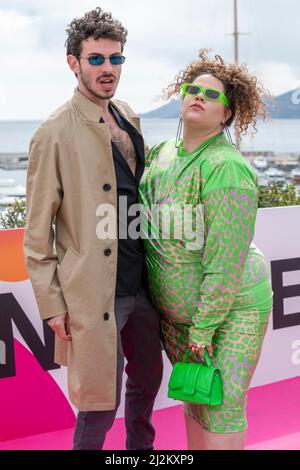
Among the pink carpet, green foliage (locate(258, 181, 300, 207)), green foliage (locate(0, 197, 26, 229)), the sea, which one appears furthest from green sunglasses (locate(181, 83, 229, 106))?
the sea

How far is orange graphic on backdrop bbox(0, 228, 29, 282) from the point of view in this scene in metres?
3.22

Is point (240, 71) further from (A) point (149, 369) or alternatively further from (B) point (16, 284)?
(B) point (16, 284)

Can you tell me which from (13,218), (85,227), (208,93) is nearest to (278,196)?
(13,218)

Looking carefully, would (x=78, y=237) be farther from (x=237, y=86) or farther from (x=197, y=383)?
(x=237, y=86)

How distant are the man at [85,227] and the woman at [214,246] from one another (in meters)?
0.16

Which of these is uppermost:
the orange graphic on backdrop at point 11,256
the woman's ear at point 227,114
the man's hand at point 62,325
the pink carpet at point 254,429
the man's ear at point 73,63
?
the man's ear at point 73,63

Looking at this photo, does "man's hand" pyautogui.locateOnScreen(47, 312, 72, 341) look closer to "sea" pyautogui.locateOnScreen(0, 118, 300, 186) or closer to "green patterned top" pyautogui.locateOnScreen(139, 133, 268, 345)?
"green patterned top" pyautogui.locateOnScreen(139, 133, 268, 345)

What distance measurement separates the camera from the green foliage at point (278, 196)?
491cm

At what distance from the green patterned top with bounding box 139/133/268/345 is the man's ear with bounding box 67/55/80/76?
0.46m

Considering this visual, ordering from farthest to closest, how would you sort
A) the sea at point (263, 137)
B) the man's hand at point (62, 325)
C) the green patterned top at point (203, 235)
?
the sea at point (263, 137) → the man's hand at point (62, 325) → the green patterned top at point (203, 235)

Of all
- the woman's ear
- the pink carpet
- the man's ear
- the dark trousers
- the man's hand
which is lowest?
the pink carpet

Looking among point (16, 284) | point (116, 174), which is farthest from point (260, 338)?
point (16, 284)

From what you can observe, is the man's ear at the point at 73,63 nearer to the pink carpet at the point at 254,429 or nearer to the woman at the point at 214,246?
the woman at the point at 214,246

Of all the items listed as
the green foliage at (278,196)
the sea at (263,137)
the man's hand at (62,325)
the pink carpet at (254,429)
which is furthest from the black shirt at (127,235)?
the sea at (263,137)
